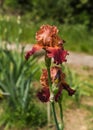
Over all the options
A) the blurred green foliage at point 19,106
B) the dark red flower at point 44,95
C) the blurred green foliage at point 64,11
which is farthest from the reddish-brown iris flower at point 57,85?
the blurred green foliage at point 64,11

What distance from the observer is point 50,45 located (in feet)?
6.81

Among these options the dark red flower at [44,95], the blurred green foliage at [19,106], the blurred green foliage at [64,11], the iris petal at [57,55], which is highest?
the blurred green foliage at [64,11]

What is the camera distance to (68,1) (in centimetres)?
918

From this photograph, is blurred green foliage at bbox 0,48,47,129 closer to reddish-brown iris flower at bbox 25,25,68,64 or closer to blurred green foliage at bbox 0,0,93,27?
reddish-brown iris flower at bbox 25,25,68,64

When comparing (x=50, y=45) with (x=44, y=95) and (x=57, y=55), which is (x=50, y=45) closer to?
(x=57, y=55)

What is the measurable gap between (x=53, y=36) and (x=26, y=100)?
2.33 meters

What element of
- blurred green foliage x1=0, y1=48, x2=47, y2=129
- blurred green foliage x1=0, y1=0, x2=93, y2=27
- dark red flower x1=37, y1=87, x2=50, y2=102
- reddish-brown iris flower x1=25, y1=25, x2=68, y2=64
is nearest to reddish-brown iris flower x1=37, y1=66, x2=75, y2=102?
dark red flower x1=37, y1=87, x2=50, y2=102

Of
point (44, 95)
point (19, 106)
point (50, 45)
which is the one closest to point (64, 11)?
point (19, 106)

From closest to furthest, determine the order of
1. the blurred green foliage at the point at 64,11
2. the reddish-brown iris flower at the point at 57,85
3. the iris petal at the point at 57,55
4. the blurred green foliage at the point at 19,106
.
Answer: the iris petal at the point at 57,55 → the reddish-brown iris flower at the point at 57,85 → the blurred green foliage at the point at 19,106 → the blurred green foliage at the point at 64,11

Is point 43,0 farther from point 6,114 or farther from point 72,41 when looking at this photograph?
point 6,114

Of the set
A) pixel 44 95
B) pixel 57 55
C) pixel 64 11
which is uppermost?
pixel 64 11

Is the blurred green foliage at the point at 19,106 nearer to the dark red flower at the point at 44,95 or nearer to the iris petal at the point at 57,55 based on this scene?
the dark red flower at the point at 44,95

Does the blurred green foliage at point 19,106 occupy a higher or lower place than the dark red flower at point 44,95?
lower

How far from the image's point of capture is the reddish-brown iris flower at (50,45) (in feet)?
6.53
